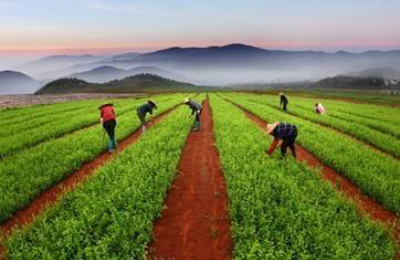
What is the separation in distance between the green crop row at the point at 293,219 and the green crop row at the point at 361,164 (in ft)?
4.93

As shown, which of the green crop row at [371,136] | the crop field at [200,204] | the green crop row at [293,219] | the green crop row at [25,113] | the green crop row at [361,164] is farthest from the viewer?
the green crop row at [25,113]

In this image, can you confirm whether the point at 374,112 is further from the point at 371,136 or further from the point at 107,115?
the point at 107,115

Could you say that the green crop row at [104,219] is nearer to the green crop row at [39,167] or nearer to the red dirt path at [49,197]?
the red dirt path at [49,197]

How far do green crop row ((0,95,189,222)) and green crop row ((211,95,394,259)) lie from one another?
6040 mm

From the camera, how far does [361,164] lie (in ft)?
35.7

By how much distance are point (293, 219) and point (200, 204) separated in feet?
8.85

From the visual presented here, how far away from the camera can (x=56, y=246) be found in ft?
18.3

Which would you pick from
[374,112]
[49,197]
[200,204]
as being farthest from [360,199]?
[374,112]

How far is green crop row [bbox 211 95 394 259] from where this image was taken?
5.48m

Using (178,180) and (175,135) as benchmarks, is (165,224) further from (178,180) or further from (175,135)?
(175,135)

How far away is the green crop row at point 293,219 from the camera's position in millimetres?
5477

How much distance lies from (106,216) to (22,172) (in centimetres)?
551

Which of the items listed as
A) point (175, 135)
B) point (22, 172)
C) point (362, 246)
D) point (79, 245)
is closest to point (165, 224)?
point (79, 245)

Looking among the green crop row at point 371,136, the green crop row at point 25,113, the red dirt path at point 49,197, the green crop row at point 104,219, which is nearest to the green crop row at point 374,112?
the green crop row at point 371,136
